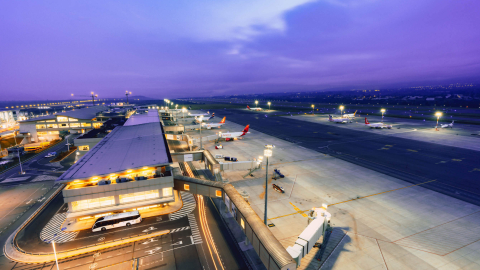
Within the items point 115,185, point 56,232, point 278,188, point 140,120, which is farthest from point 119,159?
point 140,120

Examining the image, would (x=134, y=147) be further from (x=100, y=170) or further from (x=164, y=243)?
(x=164, y=243)

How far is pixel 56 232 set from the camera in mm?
27531

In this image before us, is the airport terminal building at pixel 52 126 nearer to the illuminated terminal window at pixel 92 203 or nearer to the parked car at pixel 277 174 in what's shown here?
the illuminated terminal window at pixel 92 203

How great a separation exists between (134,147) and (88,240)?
19.5 m

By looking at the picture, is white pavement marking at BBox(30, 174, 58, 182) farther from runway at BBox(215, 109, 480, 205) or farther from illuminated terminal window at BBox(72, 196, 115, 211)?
runway at BBox(215, 109, 480, 205)

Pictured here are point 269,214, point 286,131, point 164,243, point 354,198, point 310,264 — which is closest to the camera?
point 310,264

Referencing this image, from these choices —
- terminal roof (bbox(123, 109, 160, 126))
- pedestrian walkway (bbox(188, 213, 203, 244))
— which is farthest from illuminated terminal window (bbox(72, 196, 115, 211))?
terminal roof (bbox(123, 109, 160, 126))

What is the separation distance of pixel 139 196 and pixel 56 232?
424 inches

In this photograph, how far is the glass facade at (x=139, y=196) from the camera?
103 feet

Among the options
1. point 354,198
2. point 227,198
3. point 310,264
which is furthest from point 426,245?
point 227,198

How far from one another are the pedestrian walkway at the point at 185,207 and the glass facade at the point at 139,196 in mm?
4477

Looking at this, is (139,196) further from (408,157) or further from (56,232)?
(408,157)

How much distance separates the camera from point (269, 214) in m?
29.6

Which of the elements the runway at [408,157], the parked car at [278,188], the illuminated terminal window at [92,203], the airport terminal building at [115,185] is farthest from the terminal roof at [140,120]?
the parked car at [278,188]
